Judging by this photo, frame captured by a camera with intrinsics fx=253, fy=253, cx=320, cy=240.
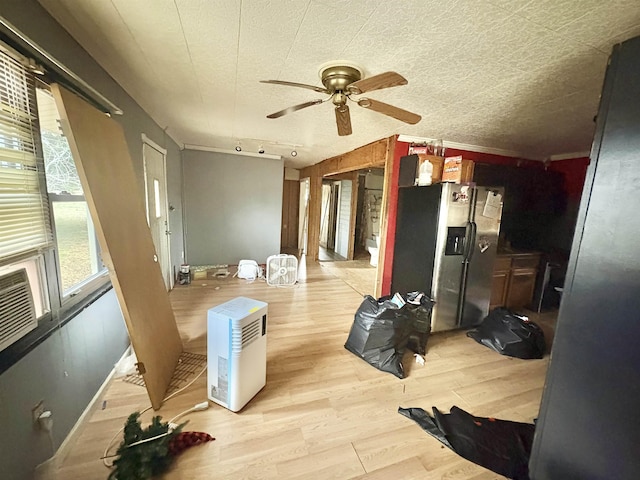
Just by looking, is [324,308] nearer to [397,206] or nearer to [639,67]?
[397,206]

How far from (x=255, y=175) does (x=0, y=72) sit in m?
4.18

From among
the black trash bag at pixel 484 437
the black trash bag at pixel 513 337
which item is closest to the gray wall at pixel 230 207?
the black trash bag at pixel 513 337

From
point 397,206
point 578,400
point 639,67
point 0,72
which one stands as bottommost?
point 578,400

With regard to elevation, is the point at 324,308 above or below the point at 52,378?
below

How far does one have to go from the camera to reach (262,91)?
2086mm

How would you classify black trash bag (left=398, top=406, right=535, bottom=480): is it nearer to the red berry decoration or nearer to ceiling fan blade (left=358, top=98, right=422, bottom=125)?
the red berry decoration

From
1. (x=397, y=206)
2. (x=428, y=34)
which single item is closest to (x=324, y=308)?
(x=397, y=206)

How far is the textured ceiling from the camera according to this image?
3.82 feet

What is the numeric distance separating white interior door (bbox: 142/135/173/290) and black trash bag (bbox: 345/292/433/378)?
2.20 metres

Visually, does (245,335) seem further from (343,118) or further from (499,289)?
(499,289)

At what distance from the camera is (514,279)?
134 inches

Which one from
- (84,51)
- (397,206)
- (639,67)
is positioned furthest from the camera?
(397,206)

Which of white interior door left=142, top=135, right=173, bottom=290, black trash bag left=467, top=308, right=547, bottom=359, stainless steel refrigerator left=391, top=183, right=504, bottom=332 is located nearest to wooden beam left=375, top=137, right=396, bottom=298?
stainless steel refrigerator left=391, top=183, right=504, bottom=332

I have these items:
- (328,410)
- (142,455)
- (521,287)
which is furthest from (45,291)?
(521,287)
